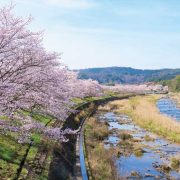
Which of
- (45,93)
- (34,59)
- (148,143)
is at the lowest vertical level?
(148,143)

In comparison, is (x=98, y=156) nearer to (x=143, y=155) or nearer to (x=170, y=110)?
(x=143, y=155)

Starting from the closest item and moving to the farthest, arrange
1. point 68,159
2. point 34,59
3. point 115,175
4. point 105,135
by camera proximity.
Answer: point 34,59
point 115,175
point 68,159
point 105,135

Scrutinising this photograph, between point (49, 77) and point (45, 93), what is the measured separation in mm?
1102

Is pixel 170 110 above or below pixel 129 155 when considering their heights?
below

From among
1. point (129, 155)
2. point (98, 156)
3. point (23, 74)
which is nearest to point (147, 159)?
point (129, 155)

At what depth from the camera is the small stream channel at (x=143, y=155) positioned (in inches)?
1192

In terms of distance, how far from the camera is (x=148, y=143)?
4509cm

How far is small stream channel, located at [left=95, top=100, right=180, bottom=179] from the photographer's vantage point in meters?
30.3

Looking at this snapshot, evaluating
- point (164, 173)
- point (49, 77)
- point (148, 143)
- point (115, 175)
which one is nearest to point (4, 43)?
point (49, 77)

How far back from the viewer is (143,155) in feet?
124

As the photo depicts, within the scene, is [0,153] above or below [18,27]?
below

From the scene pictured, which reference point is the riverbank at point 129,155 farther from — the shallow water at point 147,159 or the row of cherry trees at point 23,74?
the row of cherry trees at point 23,74

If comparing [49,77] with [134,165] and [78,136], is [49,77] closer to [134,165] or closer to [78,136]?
[134,165]

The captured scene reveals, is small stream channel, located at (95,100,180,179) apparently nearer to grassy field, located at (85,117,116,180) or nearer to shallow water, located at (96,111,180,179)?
shallow water, located at (96,111,180,179)
